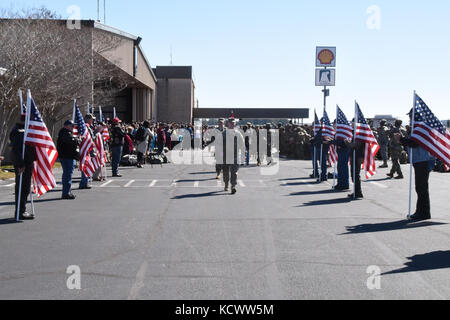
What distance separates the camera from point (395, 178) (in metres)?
18.7

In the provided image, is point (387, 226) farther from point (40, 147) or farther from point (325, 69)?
point (325, 69)

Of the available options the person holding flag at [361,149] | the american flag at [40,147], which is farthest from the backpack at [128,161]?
the american flag at [40,147]

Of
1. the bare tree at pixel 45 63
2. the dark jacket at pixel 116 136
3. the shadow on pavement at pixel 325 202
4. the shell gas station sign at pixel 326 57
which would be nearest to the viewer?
the shadow on pavement at pixel 325 202

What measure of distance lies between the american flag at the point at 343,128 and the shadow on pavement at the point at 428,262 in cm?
772

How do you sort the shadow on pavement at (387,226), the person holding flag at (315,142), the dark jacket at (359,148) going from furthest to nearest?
the person holding flag at (315,142)
the dark jacket at (359,148)
the shadow on pavement at (387,226)

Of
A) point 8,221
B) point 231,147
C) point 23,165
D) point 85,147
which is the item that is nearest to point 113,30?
point 85,147

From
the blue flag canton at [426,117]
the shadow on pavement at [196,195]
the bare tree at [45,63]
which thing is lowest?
the shadow on pavement at [196,195]

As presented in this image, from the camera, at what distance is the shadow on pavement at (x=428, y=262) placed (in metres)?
6.30

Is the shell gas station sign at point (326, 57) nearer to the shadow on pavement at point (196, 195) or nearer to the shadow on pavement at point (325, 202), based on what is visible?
the shadow on pavement at point (196, 195)

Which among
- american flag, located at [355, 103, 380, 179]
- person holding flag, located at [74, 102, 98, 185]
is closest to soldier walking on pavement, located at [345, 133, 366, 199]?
american flag, located at [355, 103, 380, 179]

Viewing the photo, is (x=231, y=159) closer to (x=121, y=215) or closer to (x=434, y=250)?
(x=121, y=215)

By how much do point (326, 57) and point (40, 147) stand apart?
1759 cm

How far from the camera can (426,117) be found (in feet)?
33.1

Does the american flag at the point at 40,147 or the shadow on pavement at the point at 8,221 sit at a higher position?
the american flag at the point at 40,147
